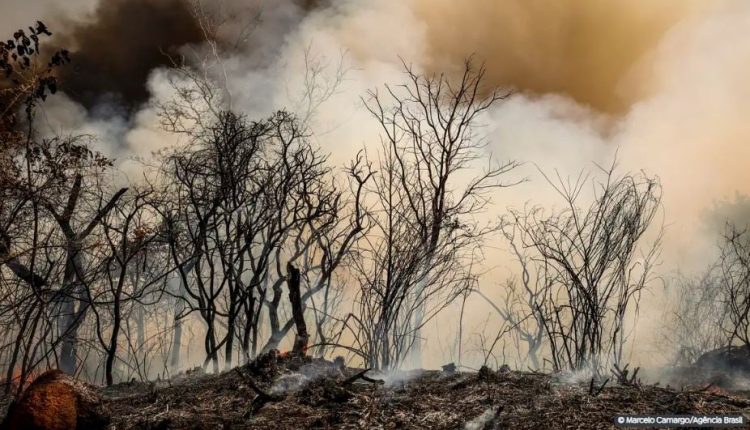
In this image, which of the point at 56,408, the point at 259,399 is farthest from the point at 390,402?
the point at 56,408

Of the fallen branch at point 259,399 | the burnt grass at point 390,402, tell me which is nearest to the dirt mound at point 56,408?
the burnt grass at point 390,402

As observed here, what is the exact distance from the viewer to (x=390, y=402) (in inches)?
149

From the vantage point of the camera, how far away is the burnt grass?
335 cm

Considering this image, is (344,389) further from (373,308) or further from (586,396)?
(373,308)

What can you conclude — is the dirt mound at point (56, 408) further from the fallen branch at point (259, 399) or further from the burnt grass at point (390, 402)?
the fallen branch at point (259, 399)

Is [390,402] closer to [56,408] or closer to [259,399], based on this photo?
[259,399]

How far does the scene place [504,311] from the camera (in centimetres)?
2080

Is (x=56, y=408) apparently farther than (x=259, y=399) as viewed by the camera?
No

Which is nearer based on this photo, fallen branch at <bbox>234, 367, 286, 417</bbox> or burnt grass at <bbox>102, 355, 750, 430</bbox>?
burnt grass at <bbox>102, 355, 750, 430</bbox>

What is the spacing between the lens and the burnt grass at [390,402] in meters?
3.35

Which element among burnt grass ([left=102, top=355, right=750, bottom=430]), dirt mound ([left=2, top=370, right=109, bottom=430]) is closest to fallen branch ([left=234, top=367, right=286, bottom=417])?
burnt grass ([left=102, top=355, right=750, bottom=430])

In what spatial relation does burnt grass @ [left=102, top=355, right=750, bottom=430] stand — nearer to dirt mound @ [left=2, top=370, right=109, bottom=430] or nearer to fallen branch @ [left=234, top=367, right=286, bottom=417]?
fallen branch @ [left=234, top=367, right=286, bottom=417]

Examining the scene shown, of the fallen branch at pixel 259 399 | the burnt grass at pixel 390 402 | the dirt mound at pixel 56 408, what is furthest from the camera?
the fallen branch at pixel 259 399

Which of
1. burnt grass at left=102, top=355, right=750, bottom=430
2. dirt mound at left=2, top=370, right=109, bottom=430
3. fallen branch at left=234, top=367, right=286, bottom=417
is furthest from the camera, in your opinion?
fallen branch at left=234, top=367, right=286, bottom=417
